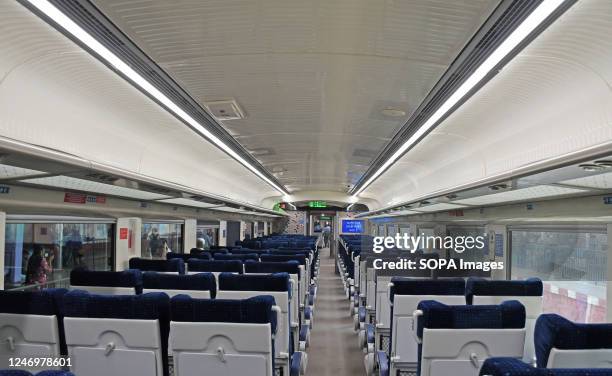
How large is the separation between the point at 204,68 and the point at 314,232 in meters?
30.4

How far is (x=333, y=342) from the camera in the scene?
8.62m

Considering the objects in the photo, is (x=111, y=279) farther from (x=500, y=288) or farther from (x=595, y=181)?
(x=595, y=181)

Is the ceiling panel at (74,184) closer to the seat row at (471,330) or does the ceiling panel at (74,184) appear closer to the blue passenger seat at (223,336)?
the blue passenger seat at (223,336)

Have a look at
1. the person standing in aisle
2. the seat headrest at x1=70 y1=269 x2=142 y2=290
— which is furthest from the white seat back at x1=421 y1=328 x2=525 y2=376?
the person standing in aisle

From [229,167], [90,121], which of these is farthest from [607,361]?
[229,167]

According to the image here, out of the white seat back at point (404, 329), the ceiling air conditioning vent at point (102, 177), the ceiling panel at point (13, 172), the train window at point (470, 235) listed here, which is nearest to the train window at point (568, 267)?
the train window at point (470, 235)

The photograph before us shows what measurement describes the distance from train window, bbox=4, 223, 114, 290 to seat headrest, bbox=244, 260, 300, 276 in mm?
2652

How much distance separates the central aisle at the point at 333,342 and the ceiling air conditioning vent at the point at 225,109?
3.91m

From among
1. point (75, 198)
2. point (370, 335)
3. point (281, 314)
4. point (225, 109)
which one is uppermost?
point (225, 109)

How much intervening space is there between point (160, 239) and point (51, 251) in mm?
4631

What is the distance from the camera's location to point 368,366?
18.8ft

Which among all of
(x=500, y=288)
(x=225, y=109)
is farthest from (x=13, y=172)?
(x=500, y=288)

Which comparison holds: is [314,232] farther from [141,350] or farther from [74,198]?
[141,350]

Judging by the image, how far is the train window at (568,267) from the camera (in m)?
5.41
